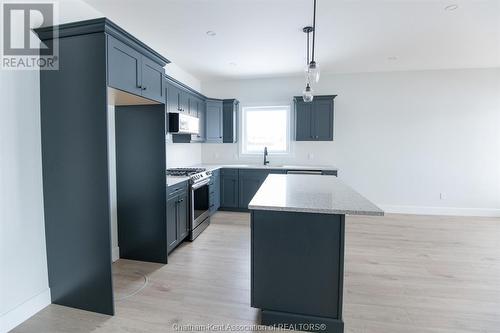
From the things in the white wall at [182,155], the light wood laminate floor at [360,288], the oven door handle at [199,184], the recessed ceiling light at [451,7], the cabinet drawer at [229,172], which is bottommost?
the light wood laminate floor at [360,288]

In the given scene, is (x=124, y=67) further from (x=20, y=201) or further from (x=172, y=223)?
(x=172, y=223)

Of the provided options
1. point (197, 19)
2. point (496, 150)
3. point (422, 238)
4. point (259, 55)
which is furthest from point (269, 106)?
point (496, 150)

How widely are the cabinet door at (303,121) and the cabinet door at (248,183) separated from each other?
3.41 ft

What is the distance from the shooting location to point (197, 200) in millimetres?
3658

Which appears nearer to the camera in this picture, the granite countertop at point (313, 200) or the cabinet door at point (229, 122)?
the granite countertop at point (313, 200)

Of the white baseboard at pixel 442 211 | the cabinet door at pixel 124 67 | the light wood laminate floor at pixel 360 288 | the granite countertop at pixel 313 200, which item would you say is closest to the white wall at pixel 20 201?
the light wood laminate floor at pixel 360 288

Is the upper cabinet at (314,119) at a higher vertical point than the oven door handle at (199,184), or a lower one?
higher

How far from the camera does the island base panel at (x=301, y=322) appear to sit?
5.77 ft

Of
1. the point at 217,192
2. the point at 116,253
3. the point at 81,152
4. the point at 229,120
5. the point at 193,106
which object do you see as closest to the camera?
the point at 81,152

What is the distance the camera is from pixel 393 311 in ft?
6.61

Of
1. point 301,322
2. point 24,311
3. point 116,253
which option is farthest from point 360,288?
point 24,311

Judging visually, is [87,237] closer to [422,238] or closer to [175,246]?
[175,246]

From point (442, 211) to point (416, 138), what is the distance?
1492 millimetres

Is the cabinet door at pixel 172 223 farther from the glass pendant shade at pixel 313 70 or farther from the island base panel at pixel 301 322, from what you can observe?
the glass pendant shade at pixel 313 70
